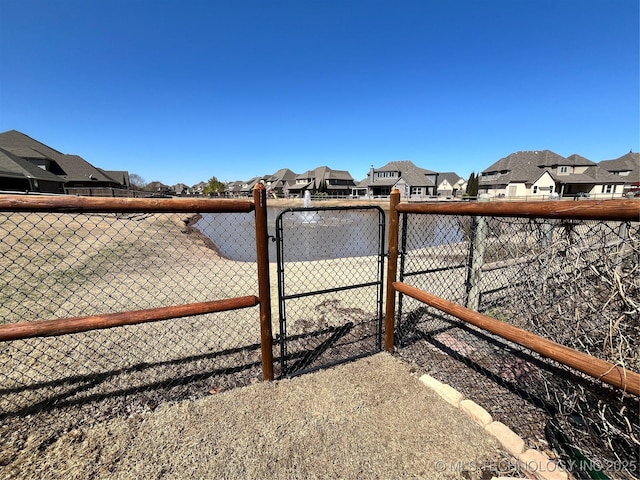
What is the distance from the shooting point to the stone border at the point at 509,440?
6.06ft

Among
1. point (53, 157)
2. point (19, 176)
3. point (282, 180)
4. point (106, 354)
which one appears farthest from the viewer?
Result: point (282, 180)

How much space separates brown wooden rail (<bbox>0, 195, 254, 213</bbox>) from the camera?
74.6 inches

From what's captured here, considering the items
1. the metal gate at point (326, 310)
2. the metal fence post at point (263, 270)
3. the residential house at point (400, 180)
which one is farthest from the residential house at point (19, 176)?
the residential house at point (400, 180)

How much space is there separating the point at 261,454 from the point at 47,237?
1220 cm

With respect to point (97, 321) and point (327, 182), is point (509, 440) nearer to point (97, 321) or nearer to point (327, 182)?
point (97, 321)

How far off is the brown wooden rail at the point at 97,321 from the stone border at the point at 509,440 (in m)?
2.03

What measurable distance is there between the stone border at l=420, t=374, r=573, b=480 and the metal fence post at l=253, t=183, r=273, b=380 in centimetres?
161

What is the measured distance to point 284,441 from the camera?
216 cm

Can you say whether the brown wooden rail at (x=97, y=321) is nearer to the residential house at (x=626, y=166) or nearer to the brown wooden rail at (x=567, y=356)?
the brown wooden rail at (x=567, y=356)

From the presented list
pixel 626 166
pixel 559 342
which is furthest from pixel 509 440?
pixel 626 166

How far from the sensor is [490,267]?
3842mm

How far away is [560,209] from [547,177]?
5609 centimetres

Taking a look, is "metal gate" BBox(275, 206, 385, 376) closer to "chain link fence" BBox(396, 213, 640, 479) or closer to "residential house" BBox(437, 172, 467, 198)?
"chain link fence" BBox(396, 213, 640, 479)

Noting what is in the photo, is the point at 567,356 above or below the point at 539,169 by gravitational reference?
below
